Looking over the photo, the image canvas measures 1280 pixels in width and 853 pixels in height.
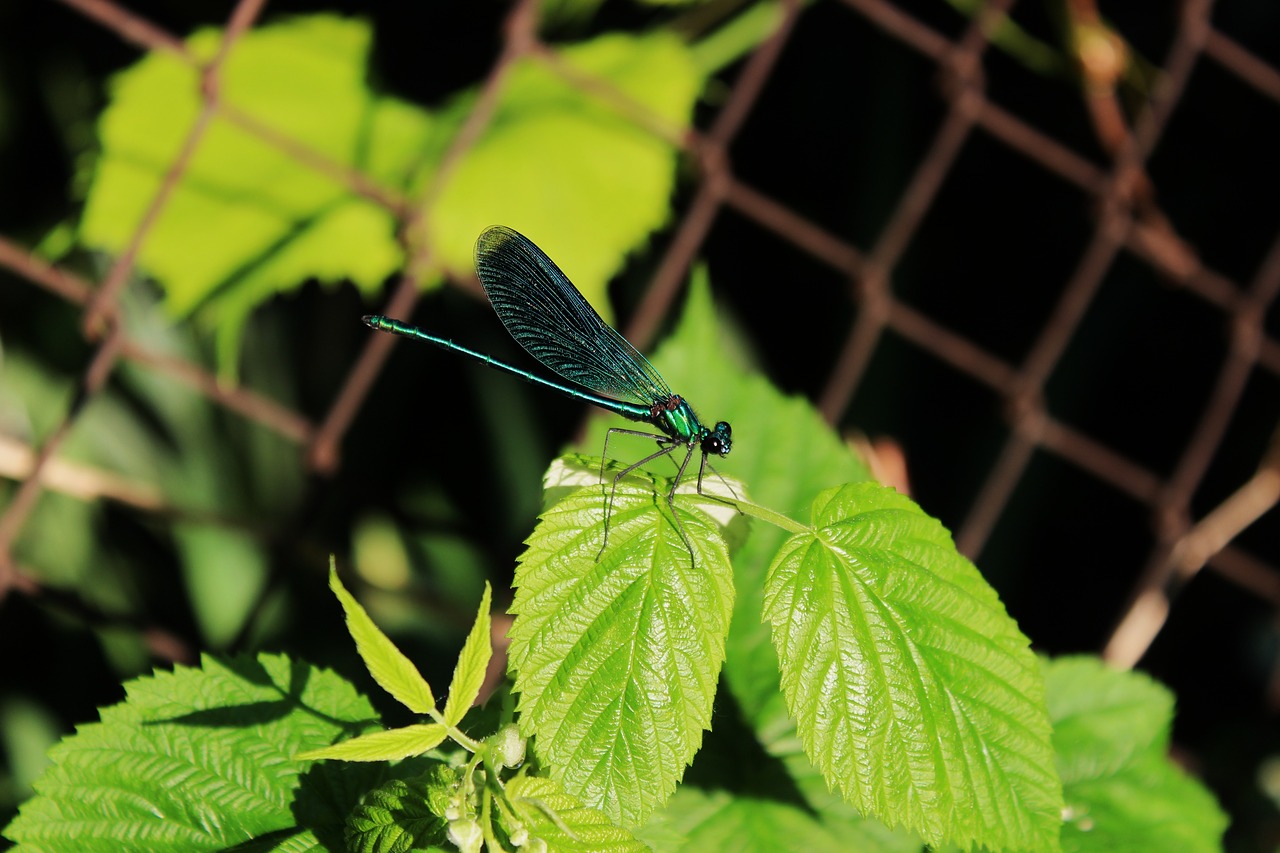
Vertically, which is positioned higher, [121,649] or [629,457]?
[629,457]

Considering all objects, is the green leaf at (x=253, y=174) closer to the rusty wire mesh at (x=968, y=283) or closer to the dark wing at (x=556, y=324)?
the rusty wire mesh at (x=968, y=283)

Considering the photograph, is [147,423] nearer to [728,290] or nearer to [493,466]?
[493,466]

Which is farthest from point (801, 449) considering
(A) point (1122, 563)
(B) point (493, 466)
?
(A) point (1122, 563)

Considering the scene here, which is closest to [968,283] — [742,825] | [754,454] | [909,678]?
[754,454]

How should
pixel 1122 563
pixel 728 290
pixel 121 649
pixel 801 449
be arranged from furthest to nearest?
pixel 1122 563 < pixel 728 290 < pixel 121 649 < pixel 801 449

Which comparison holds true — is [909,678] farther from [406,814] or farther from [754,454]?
[754,454]

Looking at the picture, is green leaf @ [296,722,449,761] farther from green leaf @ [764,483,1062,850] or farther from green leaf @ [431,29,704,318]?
green leaf @ [431,29,704,318]
